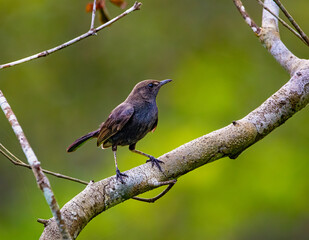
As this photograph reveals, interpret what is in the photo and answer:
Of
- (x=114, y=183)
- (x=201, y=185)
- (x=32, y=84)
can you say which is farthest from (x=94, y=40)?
(x=114, y=183)

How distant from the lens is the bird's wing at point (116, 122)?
189 inches

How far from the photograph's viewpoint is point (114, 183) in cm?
347

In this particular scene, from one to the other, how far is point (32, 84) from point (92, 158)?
2.21 m

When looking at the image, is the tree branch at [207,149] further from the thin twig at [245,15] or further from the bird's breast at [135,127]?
the bird's breast at [135,127]

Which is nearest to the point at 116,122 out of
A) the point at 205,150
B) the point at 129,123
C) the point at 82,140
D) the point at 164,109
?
the point at 129,123

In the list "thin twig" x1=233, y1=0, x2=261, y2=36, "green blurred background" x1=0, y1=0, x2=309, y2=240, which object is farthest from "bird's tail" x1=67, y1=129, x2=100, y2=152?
"green blurred background" x1=0, y1=0, x2=309, y2=240

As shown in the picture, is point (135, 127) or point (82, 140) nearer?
point (135, 127)

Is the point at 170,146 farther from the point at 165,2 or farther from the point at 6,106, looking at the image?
the point at 6,106

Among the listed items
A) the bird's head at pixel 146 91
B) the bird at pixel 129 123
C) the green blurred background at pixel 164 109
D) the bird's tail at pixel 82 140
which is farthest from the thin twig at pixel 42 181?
the green blurred background at pixel 164 109

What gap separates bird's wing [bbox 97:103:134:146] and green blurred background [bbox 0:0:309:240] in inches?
141

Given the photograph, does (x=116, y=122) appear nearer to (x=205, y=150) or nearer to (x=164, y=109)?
(x=205, y=150)

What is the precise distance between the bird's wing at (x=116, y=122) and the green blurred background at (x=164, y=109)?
357 centimetres

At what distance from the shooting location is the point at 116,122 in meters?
4.81

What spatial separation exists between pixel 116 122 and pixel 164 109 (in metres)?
5.34
